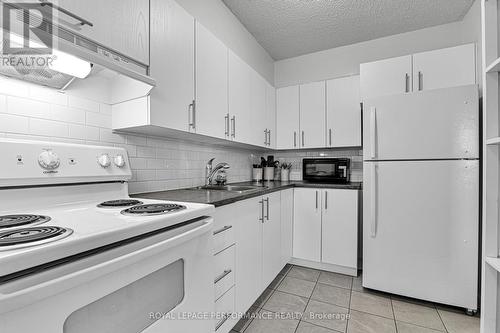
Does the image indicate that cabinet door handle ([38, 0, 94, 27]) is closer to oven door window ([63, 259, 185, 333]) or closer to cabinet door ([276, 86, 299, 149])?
oven door window ([63, 259, 185, 333])

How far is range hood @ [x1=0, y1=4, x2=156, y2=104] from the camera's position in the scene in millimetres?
780

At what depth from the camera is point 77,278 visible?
57cm

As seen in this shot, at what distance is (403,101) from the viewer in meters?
1.89

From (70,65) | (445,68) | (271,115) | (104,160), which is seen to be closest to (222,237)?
(104,160)

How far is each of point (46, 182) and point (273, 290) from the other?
1.82 m

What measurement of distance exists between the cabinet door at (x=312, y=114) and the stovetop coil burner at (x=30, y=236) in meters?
2.50

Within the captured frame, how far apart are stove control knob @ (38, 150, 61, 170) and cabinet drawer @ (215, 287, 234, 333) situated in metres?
1.03

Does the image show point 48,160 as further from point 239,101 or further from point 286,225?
point 286,225

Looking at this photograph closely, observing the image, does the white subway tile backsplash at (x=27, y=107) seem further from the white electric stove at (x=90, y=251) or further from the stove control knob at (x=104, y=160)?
the stove control knob at (x=104, y=160)

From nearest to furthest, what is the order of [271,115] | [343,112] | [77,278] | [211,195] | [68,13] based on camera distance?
[77,278] < [68,13] < [211,195] < [343,112] < [271,115]

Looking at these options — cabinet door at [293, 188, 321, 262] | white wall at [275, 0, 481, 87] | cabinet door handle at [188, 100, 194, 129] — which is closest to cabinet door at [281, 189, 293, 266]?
cabinet door at [293, 188, 321, 262]

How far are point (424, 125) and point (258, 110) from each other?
57.6 inches

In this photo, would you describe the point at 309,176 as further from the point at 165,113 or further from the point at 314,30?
the point at 165,113

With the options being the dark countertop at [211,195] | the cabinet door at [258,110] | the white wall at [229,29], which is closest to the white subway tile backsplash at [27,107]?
the dark countertop at [211,195]
